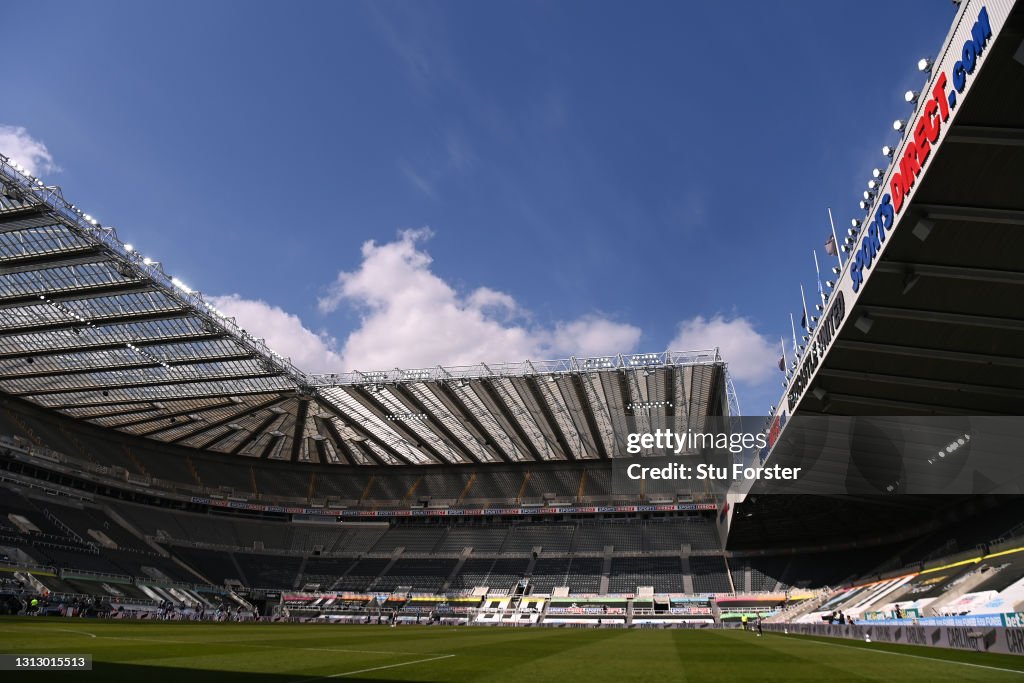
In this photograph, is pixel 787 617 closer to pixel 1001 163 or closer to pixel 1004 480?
pixel 1004 480

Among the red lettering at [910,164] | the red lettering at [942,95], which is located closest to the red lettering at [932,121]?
the red lettering at [942,95]

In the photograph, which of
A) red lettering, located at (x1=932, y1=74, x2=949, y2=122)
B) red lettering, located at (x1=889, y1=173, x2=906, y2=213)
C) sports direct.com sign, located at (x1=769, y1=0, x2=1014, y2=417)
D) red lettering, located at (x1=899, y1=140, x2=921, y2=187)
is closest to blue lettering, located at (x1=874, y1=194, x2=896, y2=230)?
sports direct.com sign, located at (x1=769, y1=0, x2=1014, y2=417)

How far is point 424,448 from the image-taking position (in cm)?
6550

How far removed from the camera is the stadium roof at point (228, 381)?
33062 mm

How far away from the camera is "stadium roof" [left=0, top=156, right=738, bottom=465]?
33.1 m

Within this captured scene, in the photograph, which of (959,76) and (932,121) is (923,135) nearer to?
(932,121)

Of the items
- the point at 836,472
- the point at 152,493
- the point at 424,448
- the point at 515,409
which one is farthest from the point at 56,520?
the point at 836,472

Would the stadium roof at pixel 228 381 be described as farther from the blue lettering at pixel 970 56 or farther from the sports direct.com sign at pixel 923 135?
the blue lettering at pixel 970 56

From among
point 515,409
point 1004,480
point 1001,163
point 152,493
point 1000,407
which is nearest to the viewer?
point 1001,163

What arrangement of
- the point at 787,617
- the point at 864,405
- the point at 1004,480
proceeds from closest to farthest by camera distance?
1. the point at 864,405
2. the point at 1004,480
3. the point at 787,617

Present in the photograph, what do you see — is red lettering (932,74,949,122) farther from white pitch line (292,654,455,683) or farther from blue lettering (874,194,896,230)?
white pitch line (292,654,455,683)

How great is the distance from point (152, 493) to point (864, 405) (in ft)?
218

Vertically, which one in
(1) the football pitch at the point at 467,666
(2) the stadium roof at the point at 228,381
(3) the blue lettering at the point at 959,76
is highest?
(2) the stadium roof at the point at 228,381

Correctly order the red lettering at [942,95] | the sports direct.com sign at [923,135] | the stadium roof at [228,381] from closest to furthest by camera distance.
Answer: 1. the sports direct.com sign at [923,135]
2. the red lettering at [942,95]
3. the stadium roof at [228,381]
